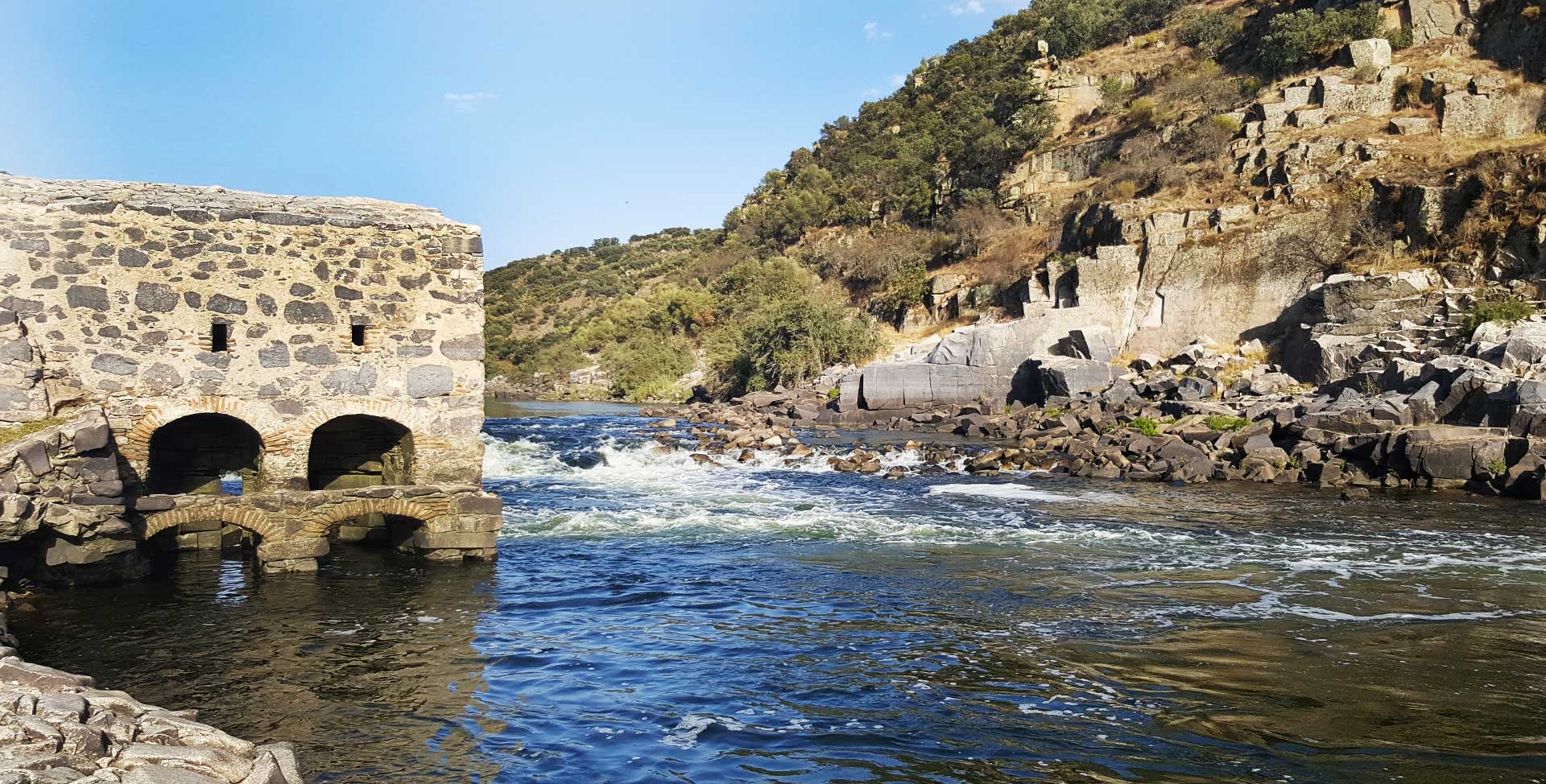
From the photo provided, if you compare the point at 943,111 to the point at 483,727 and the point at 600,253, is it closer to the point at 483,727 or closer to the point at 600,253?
the point at 600,253

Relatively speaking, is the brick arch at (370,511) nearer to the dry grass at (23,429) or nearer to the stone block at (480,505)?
the stone block at (480,505)

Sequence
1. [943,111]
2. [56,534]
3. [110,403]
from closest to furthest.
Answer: [56,534] < [110,403] < [943,111]

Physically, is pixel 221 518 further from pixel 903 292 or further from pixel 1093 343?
pixel 903 292

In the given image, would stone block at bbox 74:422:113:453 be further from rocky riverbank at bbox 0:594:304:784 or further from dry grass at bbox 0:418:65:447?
rocky riverbank at bbox 0:594:304:784

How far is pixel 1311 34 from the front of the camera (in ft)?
158

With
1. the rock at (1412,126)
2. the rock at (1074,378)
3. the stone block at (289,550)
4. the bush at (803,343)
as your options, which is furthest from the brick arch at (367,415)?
the rock at (1412,126)

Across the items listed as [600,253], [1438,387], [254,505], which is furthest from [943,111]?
[254,505]

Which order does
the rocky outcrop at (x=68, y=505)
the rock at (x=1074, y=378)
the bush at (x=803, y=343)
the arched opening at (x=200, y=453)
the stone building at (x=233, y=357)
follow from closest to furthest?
the rocky outcrop at (x=68, y=505), the stone building at (x=233, y=357), the arched opening at (x=200, y=453), the rock at (x=1074, y=378), the bush at (x=803, y=343)

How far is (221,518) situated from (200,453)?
2.72 metres

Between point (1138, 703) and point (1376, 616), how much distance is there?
4.14m

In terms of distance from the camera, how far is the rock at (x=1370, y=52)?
4512cm

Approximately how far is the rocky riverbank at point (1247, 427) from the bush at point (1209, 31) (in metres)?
31.5

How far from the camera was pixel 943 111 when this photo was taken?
7481cm

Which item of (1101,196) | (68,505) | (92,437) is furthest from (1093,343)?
(68,505)
